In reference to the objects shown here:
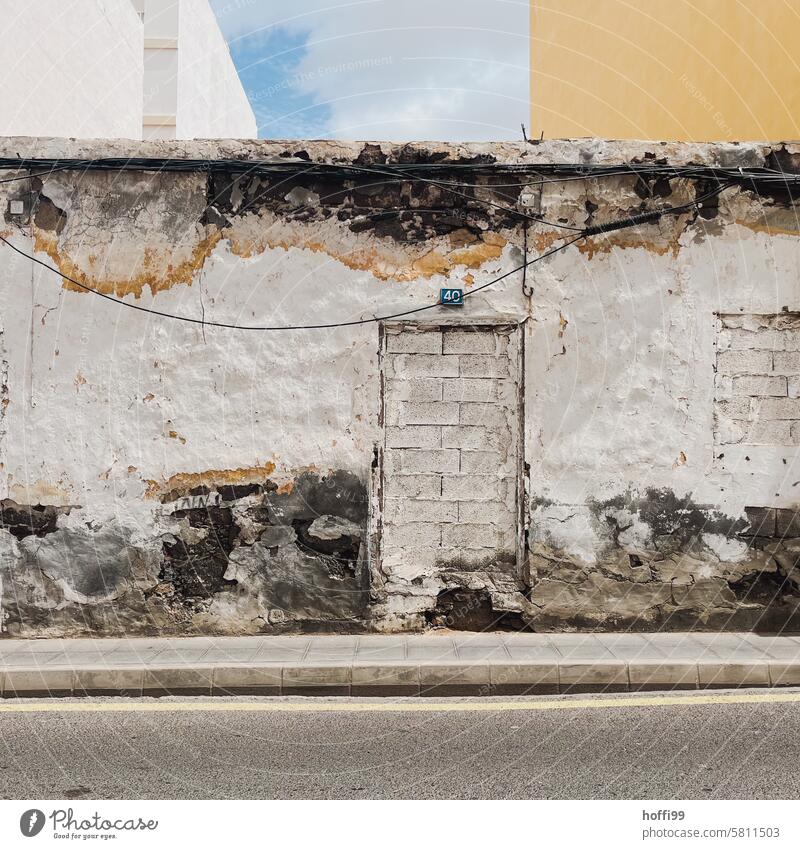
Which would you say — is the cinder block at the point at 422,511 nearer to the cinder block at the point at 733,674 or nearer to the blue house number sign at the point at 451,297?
the blue house number sign at the point at 451,297

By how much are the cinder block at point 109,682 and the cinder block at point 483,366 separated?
342 cm

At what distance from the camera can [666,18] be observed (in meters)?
11.3

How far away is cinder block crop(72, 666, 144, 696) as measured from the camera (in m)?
5.47

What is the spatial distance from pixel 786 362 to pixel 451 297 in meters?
2.86

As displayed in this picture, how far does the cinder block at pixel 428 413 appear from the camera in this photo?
6.64 metres

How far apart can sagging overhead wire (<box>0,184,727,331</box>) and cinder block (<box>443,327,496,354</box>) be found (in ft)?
0.96

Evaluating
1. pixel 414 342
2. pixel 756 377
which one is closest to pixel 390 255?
pixel 414 342

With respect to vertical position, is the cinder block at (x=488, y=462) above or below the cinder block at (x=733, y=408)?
below

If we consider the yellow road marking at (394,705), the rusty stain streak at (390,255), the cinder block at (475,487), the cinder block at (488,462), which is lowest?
the yellow road marking at (394,705)

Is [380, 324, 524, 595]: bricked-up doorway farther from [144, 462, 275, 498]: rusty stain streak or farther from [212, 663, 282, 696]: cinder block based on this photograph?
[212, 663, 282, 696]: cinder block

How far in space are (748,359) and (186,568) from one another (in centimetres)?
500

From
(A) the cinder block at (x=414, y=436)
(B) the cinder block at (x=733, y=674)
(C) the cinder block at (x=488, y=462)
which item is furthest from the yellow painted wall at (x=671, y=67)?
(B) the cinder block at (x=733, y=674)

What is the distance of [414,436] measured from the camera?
664cm

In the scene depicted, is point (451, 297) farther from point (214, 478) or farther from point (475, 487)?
point (214, 478)
